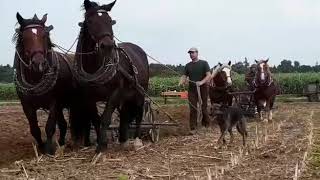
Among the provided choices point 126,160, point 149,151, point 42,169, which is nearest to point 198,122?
point 149,151

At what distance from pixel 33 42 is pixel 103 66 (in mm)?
1141

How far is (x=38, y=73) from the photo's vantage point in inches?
356

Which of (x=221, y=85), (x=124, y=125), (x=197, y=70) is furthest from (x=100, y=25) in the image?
(x=221, y=85)

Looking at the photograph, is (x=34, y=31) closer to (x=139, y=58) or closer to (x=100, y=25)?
(x=100, y=25)

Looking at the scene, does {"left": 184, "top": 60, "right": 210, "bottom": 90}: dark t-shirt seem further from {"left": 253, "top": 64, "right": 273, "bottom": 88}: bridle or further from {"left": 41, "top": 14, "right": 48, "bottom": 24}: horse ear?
{"left": 41, "top": 14, "right": 48, "bottom": 24}: horse ear

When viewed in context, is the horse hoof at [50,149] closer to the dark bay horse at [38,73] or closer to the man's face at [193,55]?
the dark bay horse at [38,73]

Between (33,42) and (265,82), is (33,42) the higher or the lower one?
the higher one

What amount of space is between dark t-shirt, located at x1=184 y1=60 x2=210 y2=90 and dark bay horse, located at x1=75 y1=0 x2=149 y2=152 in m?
4.18

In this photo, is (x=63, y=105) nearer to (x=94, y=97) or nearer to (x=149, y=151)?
(x=94, y=97)

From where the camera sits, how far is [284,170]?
6.95m

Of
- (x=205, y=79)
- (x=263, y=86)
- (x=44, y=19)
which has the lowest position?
(x=263, y=86)

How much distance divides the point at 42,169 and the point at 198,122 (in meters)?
6.76

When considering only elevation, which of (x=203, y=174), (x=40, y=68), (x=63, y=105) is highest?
(x=40, y=68)

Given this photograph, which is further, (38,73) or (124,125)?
(124,125)
